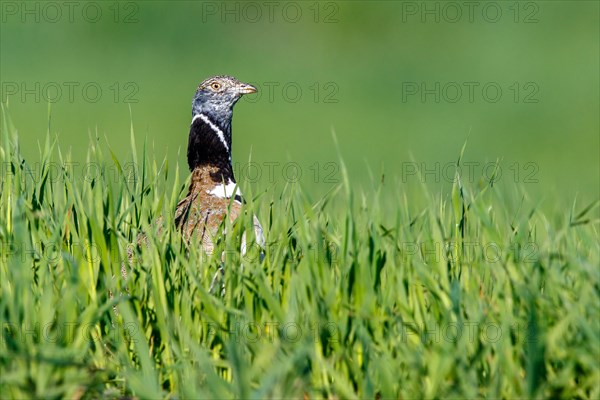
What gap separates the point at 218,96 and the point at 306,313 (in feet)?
8.82

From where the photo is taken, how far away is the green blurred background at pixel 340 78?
18141 millimetres

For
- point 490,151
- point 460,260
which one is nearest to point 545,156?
point 490,151

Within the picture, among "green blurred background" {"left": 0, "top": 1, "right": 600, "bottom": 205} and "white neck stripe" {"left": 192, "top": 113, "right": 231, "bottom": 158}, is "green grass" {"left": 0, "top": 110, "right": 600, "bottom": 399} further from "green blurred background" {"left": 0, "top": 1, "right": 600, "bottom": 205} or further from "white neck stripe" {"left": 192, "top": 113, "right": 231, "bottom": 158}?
"green blurred background" {"left": 0, "top": 1, "right": 600, "bottom": 205}

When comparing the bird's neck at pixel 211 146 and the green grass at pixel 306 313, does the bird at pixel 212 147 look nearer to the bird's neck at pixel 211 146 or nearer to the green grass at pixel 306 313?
the bird's neck at pixel 211 146

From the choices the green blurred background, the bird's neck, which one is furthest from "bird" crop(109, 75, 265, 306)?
the green blurred background

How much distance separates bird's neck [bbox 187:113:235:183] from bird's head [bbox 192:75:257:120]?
36mm

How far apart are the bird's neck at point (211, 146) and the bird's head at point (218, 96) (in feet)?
0.12

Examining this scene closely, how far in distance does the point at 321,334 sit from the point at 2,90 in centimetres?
1614

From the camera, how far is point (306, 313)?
436 cm

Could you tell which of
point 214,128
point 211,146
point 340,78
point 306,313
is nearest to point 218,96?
point 214,128

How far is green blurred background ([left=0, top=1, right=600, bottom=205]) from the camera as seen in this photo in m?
18.1

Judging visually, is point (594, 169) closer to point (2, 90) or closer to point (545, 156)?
point (545, 156)

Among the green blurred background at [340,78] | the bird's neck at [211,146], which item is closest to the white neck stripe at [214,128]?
the bird's neck at [211,146]

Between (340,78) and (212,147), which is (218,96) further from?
(340,78)
